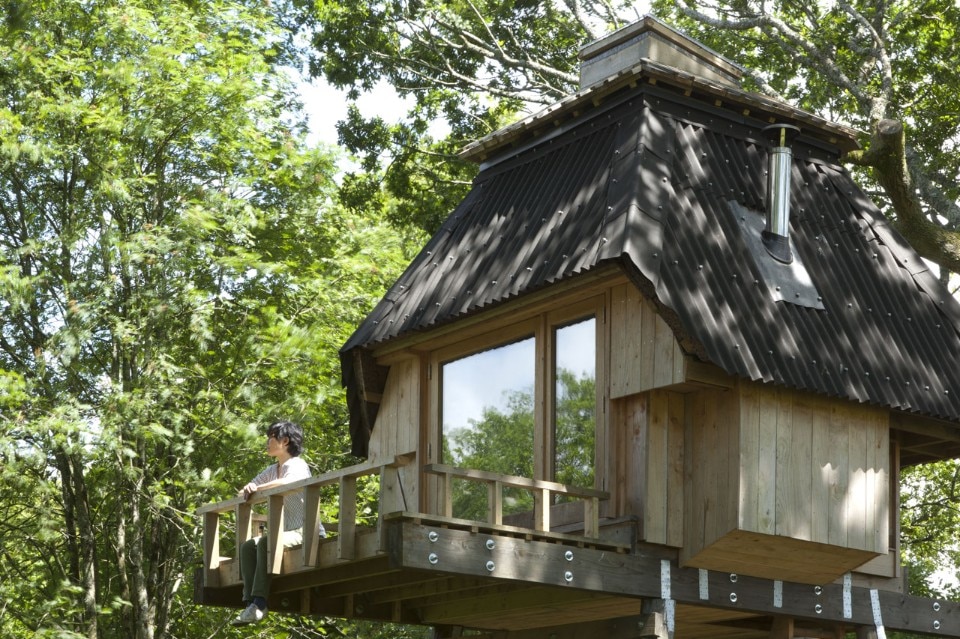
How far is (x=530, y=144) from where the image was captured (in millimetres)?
11969

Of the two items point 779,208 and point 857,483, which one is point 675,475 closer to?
point 857,483

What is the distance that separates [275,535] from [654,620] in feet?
9.39

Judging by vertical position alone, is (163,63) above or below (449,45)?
below

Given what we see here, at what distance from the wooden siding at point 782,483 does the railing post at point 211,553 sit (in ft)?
12.9

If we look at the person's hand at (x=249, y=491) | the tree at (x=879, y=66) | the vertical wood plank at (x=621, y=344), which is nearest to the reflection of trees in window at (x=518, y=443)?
the vertical wood plank at (x=621, y=344)

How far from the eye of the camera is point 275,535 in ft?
31.4

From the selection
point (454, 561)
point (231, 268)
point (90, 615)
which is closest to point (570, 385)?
point (454, 561)

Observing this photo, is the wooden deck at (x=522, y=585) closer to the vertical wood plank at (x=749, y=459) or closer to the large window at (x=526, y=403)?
the large window at (x=526, y=403)

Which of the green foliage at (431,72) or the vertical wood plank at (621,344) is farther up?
the green foliage at (431,72)

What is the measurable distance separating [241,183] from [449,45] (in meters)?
4.60

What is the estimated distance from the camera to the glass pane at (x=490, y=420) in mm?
10359

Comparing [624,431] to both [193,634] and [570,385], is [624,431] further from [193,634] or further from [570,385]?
[193,634]

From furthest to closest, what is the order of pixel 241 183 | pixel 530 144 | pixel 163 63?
pixel 241 183 < pixel 163 63 < pixel 530 144

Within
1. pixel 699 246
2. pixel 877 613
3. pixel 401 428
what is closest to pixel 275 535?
pixel 401 428
